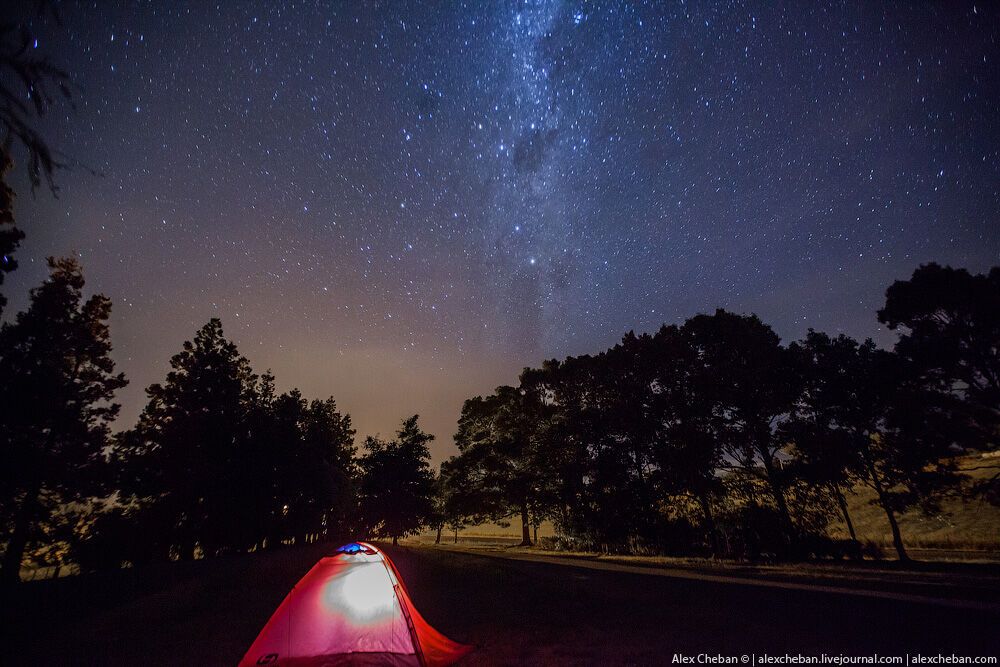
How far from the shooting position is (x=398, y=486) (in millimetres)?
49000

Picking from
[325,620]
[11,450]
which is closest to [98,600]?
[325,620]

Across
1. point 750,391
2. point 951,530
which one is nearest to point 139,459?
point 750,391

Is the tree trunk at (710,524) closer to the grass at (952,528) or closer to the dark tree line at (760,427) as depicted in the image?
the dark tree line at (760,427)

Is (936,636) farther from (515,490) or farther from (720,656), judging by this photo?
(515,490)

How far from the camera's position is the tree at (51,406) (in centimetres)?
1870

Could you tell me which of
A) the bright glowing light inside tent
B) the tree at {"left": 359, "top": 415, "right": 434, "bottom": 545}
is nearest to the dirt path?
the bright glowing light inside tent

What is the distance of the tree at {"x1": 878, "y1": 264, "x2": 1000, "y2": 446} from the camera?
16859 mm

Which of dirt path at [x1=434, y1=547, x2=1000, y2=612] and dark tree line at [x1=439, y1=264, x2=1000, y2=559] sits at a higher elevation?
dark tree line at [x1=439, y1=264, x2=1000, y2=559]

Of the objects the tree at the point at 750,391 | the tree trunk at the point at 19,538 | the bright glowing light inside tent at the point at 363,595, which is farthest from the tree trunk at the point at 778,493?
the tree trunk at the point at 19,538

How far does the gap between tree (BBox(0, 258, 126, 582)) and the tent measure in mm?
22422

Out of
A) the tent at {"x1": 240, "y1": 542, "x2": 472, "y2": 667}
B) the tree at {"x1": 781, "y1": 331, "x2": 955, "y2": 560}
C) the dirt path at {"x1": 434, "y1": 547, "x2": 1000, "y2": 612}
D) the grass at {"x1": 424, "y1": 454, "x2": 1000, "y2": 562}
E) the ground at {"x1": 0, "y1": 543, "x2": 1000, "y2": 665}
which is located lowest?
the grass at {"x1": 424, "y1": 454, "x2": 1000, "y2": 562}

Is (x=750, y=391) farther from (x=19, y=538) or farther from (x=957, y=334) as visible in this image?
(x=19, y=538)

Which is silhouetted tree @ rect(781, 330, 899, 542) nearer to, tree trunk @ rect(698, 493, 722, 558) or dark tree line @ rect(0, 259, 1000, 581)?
dark tree line @ rect(0, 259, 1000, 581)

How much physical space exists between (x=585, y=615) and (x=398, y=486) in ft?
148
